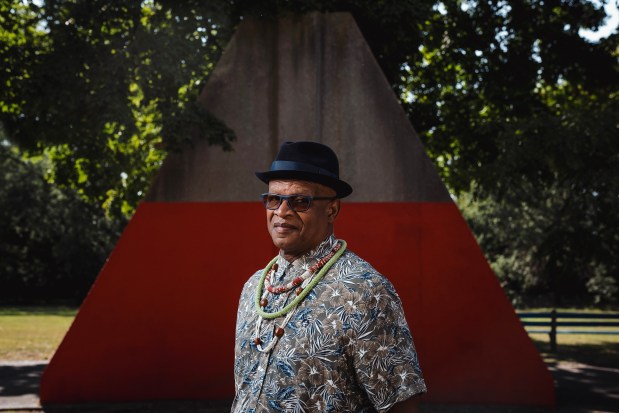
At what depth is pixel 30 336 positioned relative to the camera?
18.9 metres

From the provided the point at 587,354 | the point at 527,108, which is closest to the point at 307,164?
the point at 527,108

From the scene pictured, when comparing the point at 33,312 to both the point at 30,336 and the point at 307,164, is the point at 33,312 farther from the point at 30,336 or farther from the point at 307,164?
the point at 307,164

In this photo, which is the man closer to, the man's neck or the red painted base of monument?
the man's neck

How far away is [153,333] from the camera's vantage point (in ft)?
31.2

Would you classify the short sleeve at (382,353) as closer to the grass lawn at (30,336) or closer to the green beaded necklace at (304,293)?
the green beaded necklace at (304,293)

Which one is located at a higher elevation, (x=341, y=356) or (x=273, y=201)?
(x=273, y=201)

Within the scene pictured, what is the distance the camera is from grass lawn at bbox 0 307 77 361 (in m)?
15.1

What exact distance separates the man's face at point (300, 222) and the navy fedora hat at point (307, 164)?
4 cm

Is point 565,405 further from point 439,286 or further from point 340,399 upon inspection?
point 340,399

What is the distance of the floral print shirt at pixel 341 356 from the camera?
2.49 m

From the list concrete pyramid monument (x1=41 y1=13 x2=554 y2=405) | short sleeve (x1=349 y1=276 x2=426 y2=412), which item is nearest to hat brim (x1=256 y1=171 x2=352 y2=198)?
short sleeve (x1=349 y1=276 x2=426 y2=412)

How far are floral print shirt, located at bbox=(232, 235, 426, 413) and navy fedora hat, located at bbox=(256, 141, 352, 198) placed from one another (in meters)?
0.39

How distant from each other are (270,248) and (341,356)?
719cm

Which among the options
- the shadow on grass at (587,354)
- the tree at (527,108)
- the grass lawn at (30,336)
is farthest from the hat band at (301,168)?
the shadow on grass at (587,354)
